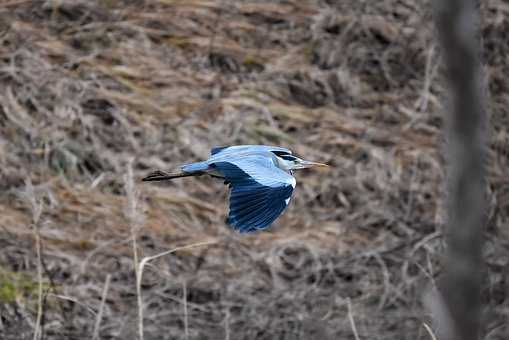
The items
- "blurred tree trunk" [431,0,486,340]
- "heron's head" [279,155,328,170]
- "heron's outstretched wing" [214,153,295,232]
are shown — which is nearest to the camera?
"blurred tree trunk" [431,0,486,340]

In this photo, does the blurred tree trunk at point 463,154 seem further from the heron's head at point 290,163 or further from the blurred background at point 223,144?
the blurred background at point 223,144

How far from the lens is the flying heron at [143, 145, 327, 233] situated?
2609mm

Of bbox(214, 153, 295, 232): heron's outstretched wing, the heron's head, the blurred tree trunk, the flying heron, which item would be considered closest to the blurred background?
the heron's head

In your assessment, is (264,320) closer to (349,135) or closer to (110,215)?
(110,215)

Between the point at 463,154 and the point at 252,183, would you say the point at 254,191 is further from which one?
the point at 463,154

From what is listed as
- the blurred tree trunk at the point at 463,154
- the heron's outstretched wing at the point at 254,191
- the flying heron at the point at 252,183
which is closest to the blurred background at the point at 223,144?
the flying heron at the point at 252,183

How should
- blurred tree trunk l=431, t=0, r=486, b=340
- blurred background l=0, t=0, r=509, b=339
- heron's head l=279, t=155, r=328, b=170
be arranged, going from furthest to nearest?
A: blurred background l=0, t=0, r=509, b=339 → heron's head l=279, t=155, r=328, b=170 → blurred tree trunk l=431, t=0, r=486, b=340

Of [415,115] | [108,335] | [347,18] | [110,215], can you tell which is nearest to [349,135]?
[415,115]

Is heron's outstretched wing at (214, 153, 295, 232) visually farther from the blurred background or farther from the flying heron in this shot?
the blurred background

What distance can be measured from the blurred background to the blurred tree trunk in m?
3.99

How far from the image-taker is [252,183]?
9.11ft

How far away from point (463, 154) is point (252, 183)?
7.24ft

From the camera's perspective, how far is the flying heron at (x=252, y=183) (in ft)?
8.56

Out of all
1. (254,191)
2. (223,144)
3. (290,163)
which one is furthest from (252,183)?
(223,144)
